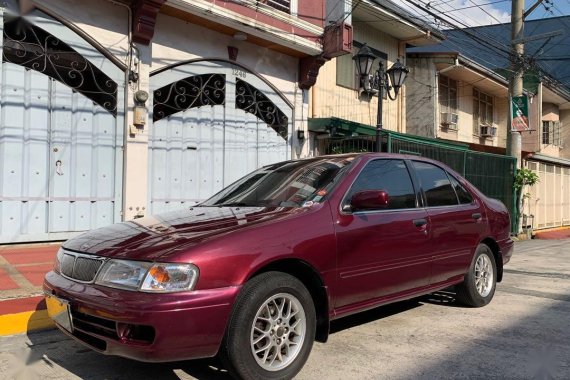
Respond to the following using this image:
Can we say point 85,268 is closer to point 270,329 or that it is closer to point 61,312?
point 61,312

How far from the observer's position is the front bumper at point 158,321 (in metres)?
2.95

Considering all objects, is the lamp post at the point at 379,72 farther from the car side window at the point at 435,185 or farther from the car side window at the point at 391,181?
the car side window at the point at 391,181

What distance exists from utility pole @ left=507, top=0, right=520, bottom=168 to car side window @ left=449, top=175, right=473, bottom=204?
10.8m

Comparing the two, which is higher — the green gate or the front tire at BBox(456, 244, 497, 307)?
the green gate

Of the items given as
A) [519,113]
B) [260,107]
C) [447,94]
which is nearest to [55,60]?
[260,107]

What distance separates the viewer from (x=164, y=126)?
9.55 m

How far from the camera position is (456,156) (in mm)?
13719

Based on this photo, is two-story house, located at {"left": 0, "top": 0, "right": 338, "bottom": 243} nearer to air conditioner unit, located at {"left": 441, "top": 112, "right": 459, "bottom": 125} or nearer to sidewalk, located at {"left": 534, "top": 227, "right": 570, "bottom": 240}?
air conditioner unit, located at {"left": 441, "top": 112, "right": 459, "bottom": 125}

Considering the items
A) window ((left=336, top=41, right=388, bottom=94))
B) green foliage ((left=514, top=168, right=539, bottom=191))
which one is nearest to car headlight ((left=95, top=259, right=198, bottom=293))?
window ((left=336, top=41, right=388, bottom=94))

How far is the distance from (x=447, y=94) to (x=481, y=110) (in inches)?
133

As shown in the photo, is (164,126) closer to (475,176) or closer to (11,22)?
(11,22)

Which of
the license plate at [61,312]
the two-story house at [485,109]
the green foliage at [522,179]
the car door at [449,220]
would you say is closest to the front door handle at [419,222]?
the car door at [449,220]

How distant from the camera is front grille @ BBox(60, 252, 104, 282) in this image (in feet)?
10.9

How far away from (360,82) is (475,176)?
4.29 metres
